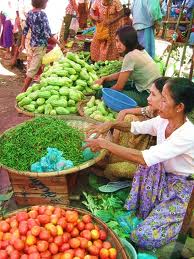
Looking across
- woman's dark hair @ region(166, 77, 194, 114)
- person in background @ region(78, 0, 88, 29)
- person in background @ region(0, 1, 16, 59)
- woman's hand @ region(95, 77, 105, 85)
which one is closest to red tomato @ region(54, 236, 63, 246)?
woman's dark hair @ region(166, 77, 194, 114)

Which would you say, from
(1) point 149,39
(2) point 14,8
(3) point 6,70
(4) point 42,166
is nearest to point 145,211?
(4) point 42,166

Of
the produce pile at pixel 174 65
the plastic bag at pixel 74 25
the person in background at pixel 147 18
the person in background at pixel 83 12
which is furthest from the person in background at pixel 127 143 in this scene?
the person in background at pixel 83 12

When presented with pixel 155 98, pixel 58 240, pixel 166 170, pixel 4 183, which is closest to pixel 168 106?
pixel 155 98

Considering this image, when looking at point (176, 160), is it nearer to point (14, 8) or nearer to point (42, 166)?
point (42, 166)

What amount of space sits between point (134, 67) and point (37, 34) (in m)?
2.46

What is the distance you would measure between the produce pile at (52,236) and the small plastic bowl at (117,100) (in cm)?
186

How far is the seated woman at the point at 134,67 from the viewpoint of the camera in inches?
159

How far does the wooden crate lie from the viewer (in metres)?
2.84

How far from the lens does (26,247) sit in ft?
6.44

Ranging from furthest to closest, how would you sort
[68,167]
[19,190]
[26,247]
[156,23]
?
[156,23]
[19,190]
[68,167]
[26,247]

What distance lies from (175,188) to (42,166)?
1102 millimetres

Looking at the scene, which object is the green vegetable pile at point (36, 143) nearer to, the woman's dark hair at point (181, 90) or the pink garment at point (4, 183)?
the pink garment at point (4, 183)

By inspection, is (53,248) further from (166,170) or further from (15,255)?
(166,170)

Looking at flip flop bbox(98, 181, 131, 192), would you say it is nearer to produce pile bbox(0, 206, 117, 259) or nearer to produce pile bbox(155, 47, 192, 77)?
produce pile bbox(0, 206, 117, 259)
